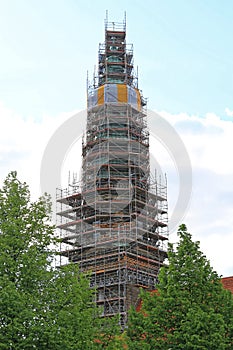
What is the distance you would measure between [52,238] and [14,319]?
4237 millimetres

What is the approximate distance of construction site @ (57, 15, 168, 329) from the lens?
2019 inches

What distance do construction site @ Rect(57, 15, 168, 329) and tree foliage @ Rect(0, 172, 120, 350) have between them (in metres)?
24.9

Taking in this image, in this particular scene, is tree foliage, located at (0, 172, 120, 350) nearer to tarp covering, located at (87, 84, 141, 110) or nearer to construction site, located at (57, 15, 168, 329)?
construction site, located at (57, 15, 168, 329)

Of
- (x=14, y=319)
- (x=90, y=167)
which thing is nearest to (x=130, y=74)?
(x=90, y=167)

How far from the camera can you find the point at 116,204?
55844mm

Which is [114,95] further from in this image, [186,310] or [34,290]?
[34,290]

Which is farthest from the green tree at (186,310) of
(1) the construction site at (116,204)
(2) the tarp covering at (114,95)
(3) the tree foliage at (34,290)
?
(2) the tarp covering at (114,95)

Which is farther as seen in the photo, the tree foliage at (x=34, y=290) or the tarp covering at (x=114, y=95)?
the tarp covering at (x=114, y=95)

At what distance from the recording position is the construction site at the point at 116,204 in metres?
51.3

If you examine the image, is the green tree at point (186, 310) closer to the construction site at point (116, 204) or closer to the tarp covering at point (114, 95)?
the construction site at point (116, 204)

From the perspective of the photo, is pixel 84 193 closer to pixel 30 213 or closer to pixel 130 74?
pixel 130 74

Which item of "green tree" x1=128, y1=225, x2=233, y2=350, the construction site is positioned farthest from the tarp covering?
"green tree" x1=128, y1=225, x2=233, y2=350

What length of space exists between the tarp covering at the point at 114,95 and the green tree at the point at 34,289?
38677 millimetres

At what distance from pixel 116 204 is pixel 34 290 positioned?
3329 centimetres
